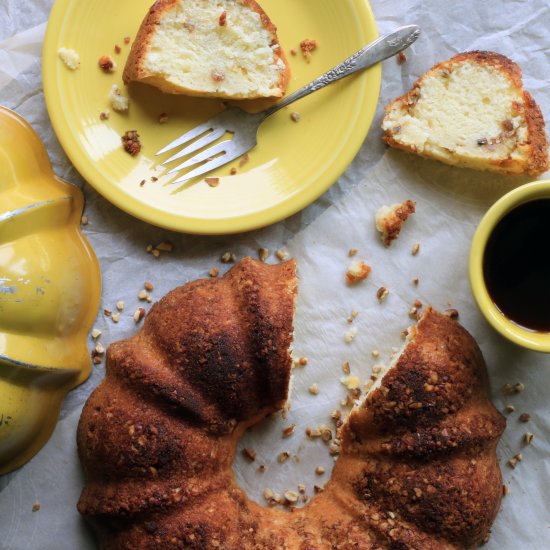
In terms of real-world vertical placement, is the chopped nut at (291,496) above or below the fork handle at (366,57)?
below

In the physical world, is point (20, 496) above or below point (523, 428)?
above

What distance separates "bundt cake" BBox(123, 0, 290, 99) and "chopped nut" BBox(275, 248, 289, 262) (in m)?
0.62

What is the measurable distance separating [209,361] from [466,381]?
94 cm

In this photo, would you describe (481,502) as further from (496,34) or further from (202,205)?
(496,34)

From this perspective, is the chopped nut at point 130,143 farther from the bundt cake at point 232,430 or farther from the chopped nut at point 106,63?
the bundt cake at point 232,430

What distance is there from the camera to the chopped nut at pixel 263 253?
2.80 meters

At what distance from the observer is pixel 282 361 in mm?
2508

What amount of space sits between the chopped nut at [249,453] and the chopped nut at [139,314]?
67 cm

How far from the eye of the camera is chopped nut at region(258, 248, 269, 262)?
2799 mm

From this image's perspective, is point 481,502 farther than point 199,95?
No

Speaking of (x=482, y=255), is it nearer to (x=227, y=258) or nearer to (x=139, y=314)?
(x=227, y=258)

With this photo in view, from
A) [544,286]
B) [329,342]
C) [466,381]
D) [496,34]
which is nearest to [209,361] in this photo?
[329,342]

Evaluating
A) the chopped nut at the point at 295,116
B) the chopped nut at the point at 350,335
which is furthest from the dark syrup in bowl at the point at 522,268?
the chopped nut at the point at 295,116

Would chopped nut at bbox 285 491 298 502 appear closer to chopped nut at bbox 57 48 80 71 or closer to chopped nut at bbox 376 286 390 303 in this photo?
chopped nut at bbox 376 286 390 303
